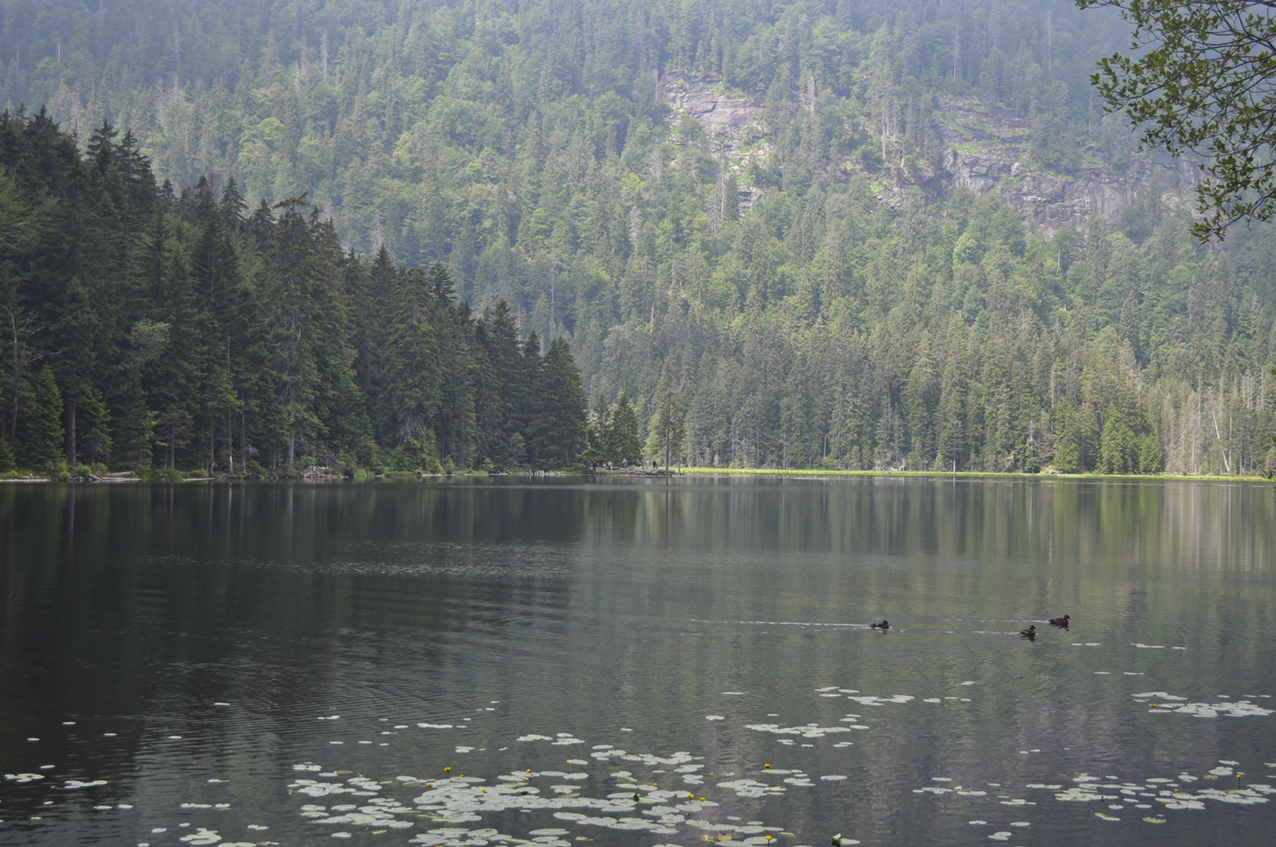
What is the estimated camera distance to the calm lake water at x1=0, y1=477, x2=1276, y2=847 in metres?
16.0

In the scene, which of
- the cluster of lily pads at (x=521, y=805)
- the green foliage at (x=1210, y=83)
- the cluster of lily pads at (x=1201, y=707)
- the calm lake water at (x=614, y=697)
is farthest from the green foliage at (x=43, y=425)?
the green foliage at (x=1210, y=83)

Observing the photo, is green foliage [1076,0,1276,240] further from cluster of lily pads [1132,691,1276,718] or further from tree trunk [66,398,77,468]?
tree trunk [66,398,77,468]

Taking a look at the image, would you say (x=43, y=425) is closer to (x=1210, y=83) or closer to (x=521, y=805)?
(x=521, y=805)

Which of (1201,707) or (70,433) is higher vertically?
(70,433)

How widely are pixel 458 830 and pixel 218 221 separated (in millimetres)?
105616

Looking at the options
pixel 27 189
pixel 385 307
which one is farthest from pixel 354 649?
pixel 385 307

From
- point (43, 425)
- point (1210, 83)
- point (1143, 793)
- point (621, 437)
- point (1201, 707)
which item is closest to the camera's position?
point (1143, 793)

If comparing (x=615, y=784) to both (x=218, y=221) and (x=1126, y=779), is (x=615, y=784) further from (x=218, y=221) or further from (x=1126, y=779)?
(x=218, y=221)

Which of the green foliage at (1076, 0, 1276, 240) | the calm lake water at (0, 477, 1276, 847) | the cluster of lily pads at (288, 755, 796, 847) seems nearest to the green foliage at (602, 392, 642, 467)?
the calm lake water at (0, 477, 1276, 847)

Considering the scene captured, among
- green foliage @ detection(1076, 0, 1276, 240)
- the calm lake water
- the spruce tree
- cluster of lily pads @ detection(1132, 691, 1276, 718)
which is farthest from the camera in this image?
→ the spruce tree

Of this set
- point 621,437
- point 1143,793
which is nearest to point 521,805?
point 1143,793

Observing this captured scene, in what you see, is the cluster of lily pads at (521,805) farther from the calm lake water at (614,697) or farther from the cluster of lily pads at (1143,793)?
the cluster of lily pads at (1143,793)

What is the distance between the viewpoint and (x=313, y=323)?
399 feet

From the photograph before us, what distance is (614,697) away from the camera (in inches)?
906
